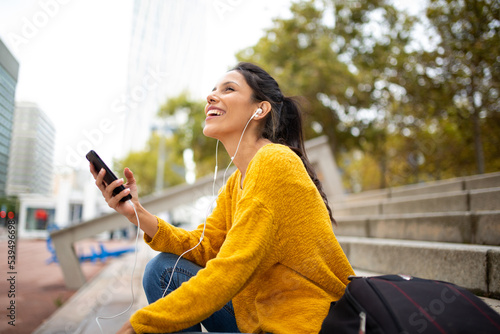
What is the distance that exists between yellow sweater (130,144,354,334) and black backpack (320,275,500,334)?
0.60 feet

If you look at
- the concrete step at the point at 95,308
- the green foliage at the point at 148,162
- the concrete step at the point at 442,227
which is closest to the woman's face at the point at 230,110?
the concrete step at the point at 95,308

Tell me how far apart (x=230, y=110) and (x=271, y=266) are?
2.69 feet

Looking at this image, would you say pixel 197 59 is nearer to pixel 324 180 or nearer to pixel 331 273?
pixel 324 180

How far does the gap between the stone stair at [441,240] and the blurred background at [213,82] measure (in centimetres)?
132

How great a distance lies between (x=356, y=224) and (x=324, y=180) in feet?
13.9

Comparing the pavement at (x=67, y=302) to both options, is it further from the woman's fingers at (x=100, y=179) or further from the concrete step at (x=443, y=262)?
the woman's fingers at (x=100, y=179)

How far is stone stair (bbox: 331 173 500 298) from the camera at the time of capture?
2.11 meters

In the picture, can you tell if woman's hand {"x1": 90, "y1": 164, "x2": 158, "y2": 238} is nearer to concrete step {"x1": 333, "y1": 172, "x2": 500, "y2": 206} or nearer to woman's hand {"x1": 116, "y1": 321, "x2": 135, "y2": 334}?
woman's hand {"x1": 116, "y1": 321, "x2": 135, "y2": 334}

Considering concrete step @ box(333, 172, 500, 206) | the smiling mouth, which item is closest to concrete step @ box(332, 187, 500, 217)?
concrete step @ box(333, 172, 500, 206)

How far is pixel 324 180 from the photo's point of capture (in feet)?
28.7

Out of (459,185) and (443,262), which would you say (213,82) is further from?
(459,185)

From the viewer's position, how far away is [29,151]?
94.3 inches

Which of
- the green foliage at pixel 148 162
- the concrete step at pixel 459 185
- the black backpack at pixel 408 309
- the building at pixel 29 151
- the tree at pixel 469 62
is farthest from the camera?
the green foliage at pixel 148 162

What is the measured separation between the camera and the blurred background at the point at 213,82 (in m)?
2.40
